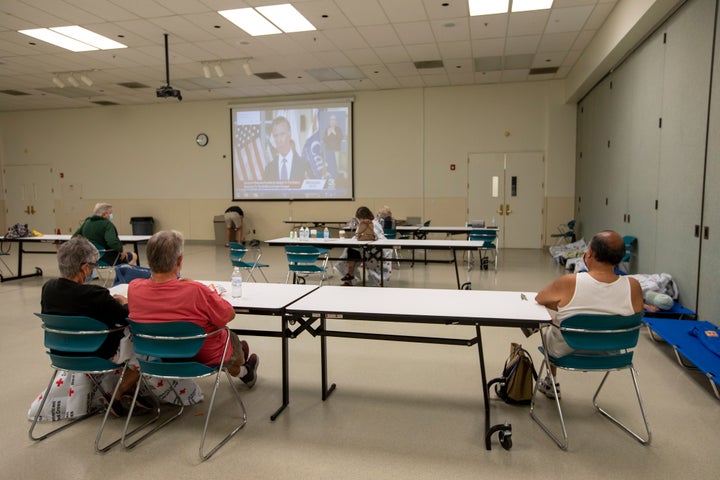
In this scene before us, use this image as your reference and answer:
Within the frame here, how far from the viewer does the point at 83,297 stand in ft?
8.25

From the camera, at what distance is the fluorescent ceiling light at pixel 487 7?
6.48 m

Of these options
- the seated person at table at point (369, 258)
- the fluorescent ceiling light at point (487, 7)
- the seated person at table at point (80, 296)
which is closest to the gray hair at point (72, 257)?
the seated person at table at point (80, 296)

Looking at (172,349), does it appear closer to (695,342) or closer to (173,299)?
(173,299)

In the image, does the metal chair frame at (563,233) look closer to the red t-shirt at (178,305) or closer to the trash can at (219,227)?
the trash can at (219,227)

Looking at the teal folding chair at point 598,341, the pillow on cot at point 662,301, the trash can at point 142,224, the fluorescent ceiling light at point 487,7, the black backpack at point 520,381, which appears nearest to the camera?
the teal folding chair at point 598,341

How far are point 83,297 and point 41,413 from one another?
2.88ft

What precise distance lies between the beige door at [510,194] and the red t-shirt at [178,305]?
9520mm

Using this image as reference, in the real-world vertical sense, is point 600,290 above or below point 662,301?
above

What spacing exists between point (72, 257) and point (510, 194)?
33.6ft

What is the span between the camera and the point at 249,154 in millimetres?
12594

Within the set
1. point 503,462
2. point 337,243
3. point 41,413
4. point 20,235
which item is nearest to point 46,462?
point 41,413

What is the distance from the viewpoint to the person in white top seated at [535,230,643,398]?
101 inches

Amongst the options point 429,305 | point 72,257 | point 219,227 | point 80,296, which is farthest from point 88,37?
point 429,305

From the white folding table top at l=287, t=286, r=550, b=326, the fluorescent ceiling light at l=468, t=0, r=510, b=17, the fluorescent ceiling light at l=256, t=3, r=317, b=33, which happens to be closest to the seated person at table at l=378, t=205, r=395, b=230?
the fluorescent ceiling light at l=256, t=3, r=317, b=33
